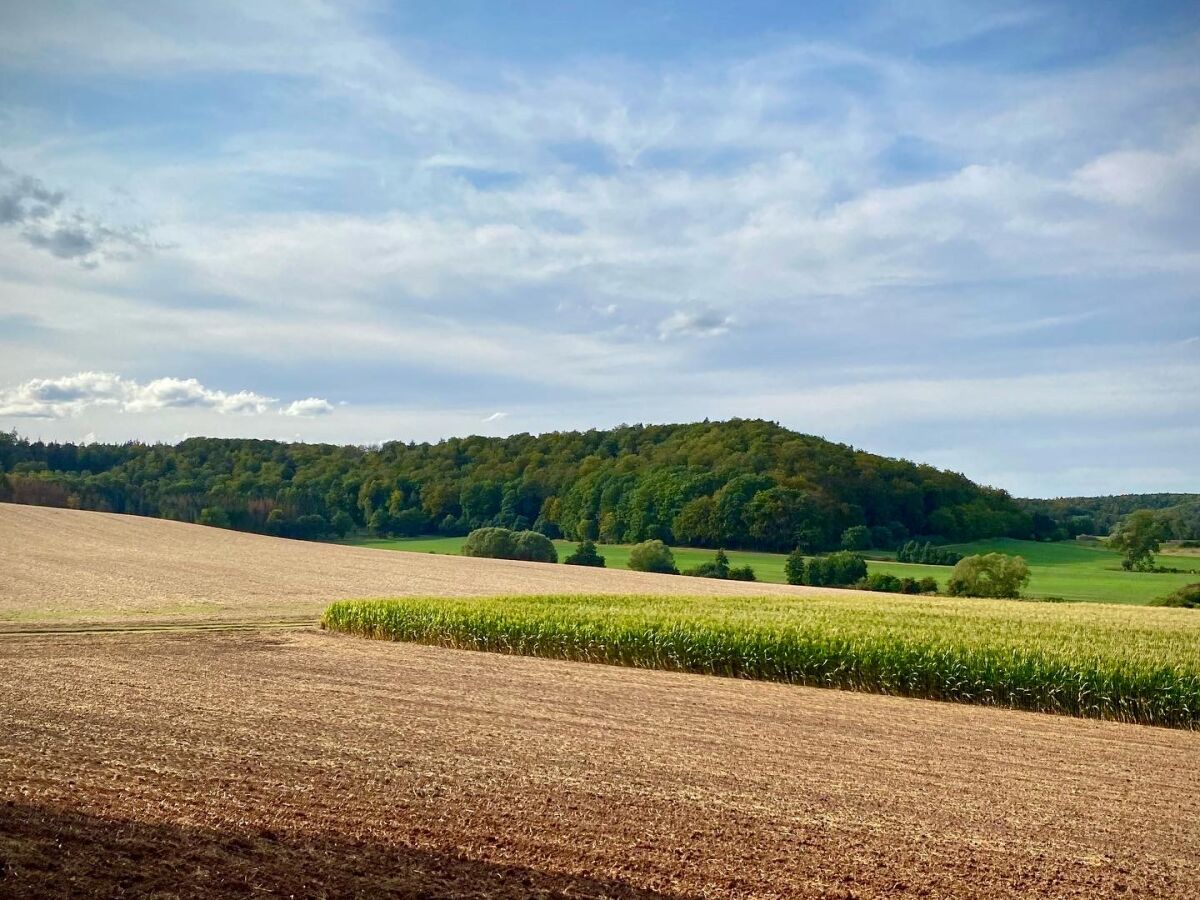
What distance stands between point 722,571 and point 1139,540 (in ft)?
92.5

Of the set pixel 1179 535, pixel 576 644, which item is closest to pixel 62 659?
pixel 576 644

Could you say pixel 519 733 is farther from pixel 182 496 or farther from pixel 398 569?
pixel 182 496

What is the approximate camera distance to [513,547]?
6625cm

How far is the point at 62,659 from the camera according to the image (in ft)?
59.5

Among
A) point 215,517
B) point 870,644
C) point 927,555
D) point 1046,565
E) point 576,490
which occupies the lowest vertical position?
point 870,644

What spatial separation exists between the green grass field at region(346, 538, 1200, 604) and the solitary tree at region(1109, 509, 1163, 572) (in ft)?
3.78

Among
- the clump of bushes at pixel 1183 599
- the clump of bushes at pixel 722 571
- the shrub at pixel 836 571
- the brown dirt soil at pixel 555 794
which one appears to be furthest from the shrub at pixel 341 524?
the brown dirt soil at pixel 555 794

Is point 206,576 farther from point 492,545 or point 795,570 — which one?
point 795,570

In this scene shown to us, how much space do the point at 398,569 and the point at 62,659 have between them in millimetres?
27789

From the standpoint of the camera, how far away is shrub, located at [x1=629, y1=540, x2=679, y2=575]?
62.4 metres

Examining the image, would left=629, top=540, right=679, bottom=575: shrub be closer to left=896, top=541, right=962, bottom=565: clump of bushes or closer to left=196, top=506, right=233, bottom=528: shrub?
left=896, top=541, right=962, bottom=565: clump of bushes

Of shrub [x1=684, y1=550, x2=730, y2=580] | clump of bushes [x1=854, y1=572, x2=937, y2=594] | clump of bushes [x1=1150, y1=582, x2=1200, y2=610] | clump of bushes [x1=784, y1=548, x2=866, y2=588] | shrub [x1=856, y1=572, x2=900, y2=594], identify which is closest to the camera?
clump of bushes [x1=1150, y1=582, x2=1200, y2=610]

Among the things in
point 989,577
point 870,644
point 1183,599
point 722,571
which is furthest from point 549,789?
point 722,571

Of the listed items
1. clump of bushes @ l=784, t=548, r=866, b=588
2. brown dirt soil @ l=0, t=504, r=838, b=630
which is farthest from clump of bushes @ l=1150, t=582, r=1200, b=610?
brown dirt soil @ l=0, t=504, r=838, b=630
